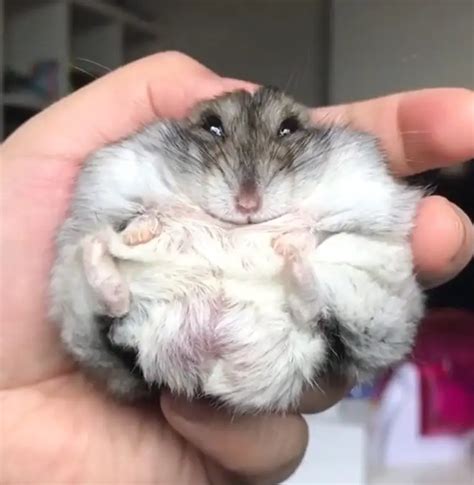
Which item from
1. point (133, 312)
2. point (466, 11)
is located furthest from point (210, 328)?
point (466, 11)

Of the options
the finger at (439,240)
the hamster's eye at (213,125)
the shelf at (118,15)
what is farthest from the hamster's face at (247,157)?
the shelf at (118,15)

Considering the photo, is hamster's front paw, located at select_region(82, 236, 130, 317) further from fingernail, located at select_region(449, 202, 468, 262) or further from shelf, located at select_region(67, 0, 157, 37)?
shelf, located at select_region(67, 0, 157, 37)

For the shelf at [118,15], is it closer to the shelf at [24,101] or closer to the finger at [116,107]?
the shelf at [24,101]

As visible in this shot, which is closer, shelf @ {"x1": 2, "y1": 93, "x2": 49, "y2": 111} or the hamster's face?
the hamster's face

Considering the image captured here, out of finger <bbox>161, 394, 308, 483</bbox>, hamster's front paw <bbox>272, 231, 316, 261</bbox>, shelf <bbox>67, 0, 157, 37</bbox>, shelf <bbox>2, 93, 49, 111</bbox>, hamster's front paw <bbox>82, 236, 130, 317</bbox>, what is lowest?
finger <bbox>161, 394, 308, 483</bbox>

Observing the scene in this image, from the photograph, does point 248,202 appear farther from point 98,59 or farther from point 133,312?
point 98,59

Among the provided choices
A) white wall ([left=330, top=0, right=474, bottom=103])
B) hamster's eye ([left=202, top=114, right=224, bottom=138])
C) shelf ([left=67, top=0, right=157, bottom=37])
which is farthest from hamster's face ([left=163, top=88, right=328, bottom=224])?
shelf ([left=67, top=0, right=157, bottom=37])

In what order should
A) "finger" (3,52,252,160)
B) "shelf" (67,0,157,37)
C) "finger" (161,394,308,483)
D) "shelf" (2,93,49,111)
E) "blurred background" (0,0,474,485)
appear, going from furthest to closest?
"shelf" (67,0,157,37) < "shelf" (2,93,49,111) < "blurred background" (0,0,474,485) < "finger" (3,52,252,160) < "finger" (161,394,308,483)

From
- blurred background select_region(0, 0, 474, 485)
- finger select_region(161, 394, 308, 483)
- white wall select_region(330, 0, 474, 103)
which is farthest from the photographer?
white wall select_region(330, 0, 474, 103)
